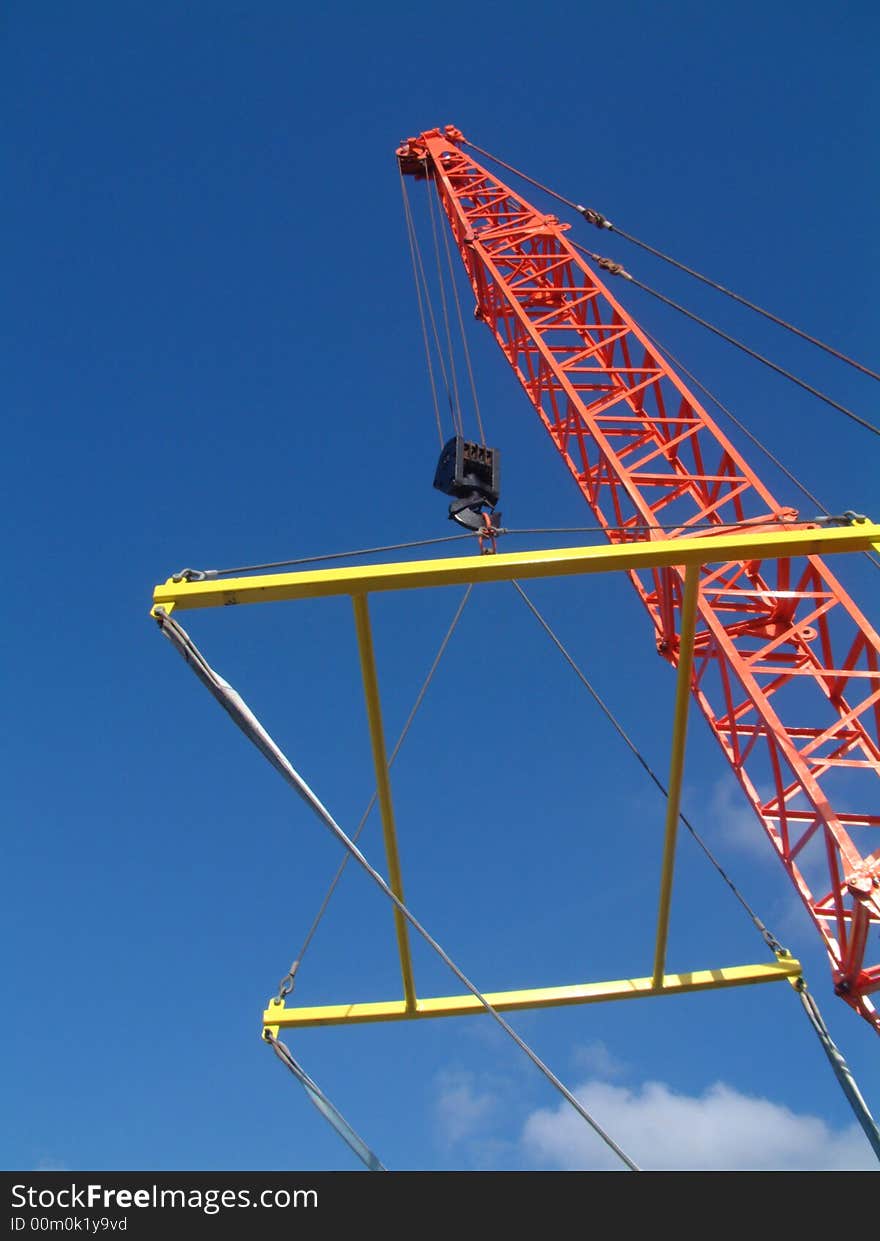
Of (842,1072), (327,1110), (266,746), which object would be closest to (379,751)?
(266,746)

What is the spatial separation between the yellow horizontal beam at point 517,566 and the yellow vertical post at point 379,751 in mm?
284

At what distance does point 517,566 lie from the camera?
19.6ft

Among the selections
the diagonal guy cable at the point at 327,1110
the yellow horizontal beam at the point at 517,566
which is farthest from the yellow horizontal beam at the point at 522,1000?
the yellow horizontal beam at the point at 517,566

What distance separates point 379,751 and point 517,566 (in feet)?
6.62

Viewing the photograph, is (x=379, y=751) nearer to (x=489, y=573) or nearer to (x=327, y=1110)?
(x=489, y=573)

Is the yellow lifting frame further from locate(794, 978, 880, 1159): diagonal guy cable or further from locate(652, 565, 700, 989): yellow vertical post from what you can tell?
locate(794, 978, 880, 1159): diagonal guy cable

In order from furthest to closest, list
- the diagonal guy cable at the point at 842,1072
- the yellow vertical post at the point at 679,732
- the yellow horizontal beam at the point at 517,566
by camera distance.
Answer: the diagonal guy cable at the point at 842,1072, the yellow vertical post at the point at 679,732, the yellow horizontal beam at the point at 517,566

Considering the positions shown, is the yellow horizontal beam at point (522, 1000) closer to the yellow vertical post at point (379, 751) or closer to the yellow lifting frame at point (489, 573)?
the yellow vertical post at point (379, 751)

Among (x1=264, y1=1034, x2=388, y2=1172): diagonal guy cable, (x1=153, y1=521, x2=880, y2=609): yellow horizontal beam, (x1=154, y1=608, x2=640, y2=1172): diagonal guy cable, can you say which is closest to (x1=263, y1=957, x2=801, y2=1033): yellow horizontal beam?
(x1=264, y1=1034, x2=388, y2=1172): diagonal guy cable

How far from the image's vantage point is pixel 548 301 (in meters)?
19.7

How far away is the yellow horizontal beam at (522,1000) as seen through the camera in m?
8.76

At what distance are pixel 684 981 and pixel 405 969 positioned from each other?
3.22 m
